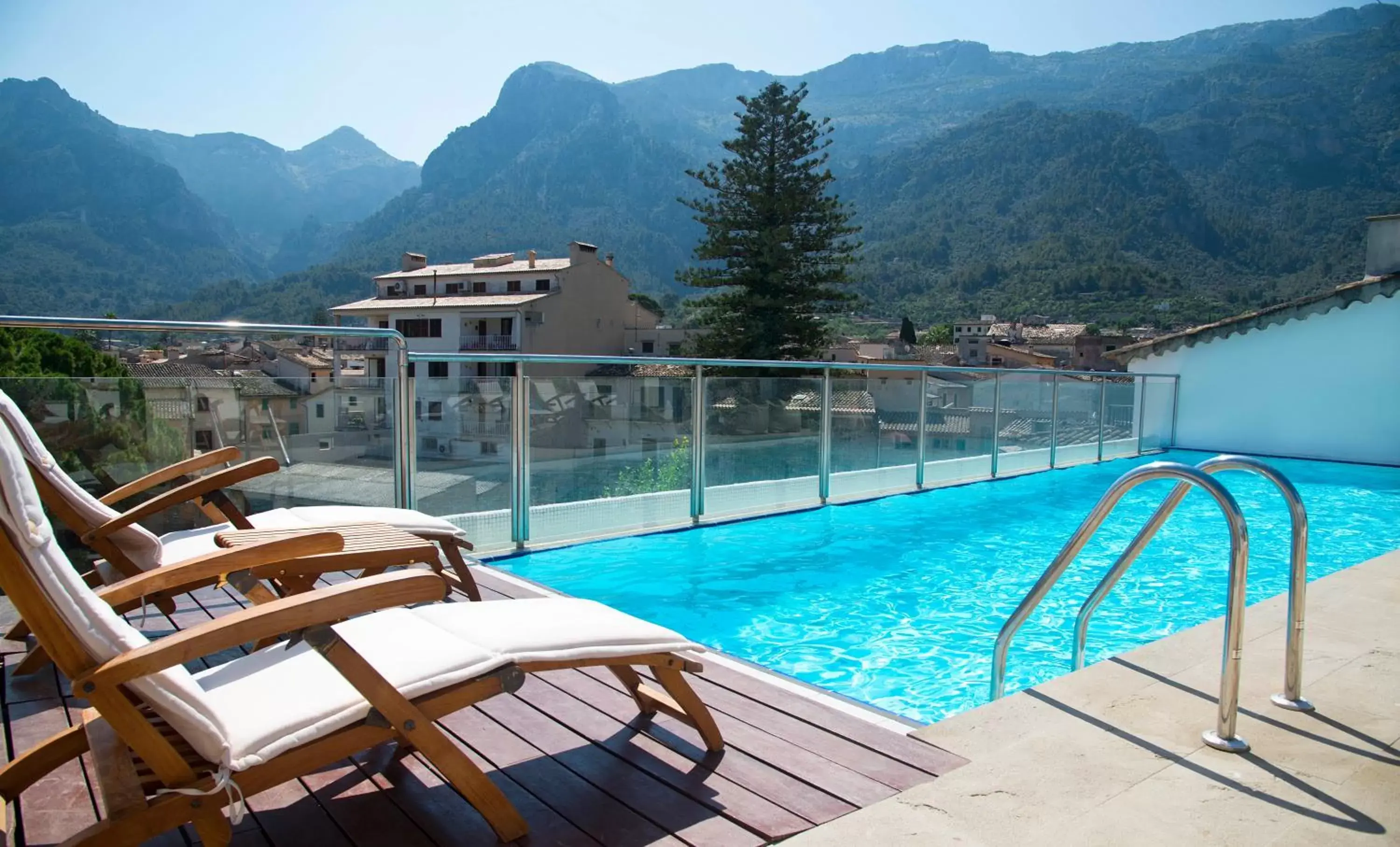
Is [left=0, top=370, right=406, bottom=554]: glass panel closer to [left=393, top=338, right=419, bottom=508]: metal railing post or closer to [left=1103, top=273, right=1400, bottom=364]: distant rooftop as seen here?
[left=393, top=338, right=419, bottom=508]: metal railing post

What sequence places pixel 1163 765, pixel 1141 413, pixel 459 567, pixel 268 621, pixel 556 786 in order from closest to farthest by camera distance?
pixel 268 621 → pixel 556 786 → pixel 1163 765 → pixel 459 567 → pixel 1141 413

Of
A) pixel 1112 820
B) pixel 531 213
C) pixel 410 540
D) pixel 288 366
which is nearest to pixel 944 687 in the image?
pixel 1112 820

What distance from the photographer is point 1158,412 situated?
1479 centimetres

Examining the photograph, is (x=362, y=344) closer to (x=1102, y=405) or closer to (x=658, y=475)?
(x=658, y=475)

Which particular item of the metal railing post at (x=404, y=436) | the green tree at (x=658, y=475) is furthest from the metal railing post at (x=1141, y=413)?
the metal railing post at (x=404, y=436)

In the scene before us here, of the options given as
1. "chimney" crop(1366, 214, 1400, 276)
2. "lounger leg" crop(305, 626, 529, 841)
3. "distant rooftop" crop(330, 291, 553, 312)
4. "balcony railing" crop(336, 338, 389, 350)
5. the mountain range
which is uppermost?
the mountain range

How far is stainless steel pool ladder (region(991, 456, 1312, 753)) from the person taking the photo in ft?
8.01

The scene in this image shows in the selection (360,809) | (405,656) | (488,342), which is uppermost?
(405,656)

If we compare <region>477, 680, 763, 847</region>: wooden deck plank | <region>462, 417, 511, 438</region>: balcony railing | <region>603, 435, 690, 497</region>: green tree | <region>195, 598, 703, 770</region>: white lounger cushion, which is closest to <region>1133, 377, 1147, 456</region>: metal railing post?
<region>603, 435, 690, 497</region>: green tree

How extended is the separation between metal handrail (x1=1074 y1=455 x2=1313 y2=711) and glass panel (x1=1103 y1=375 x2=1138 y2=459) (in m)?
10.6

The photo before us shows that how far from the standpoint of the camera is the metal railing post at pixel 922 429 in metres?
9.15

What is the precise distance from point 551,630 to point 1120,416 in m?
13.1

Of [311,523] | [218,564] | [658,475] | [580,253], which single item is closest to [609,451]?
[658,475]

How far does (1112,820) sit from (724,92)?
204682 millimetres
